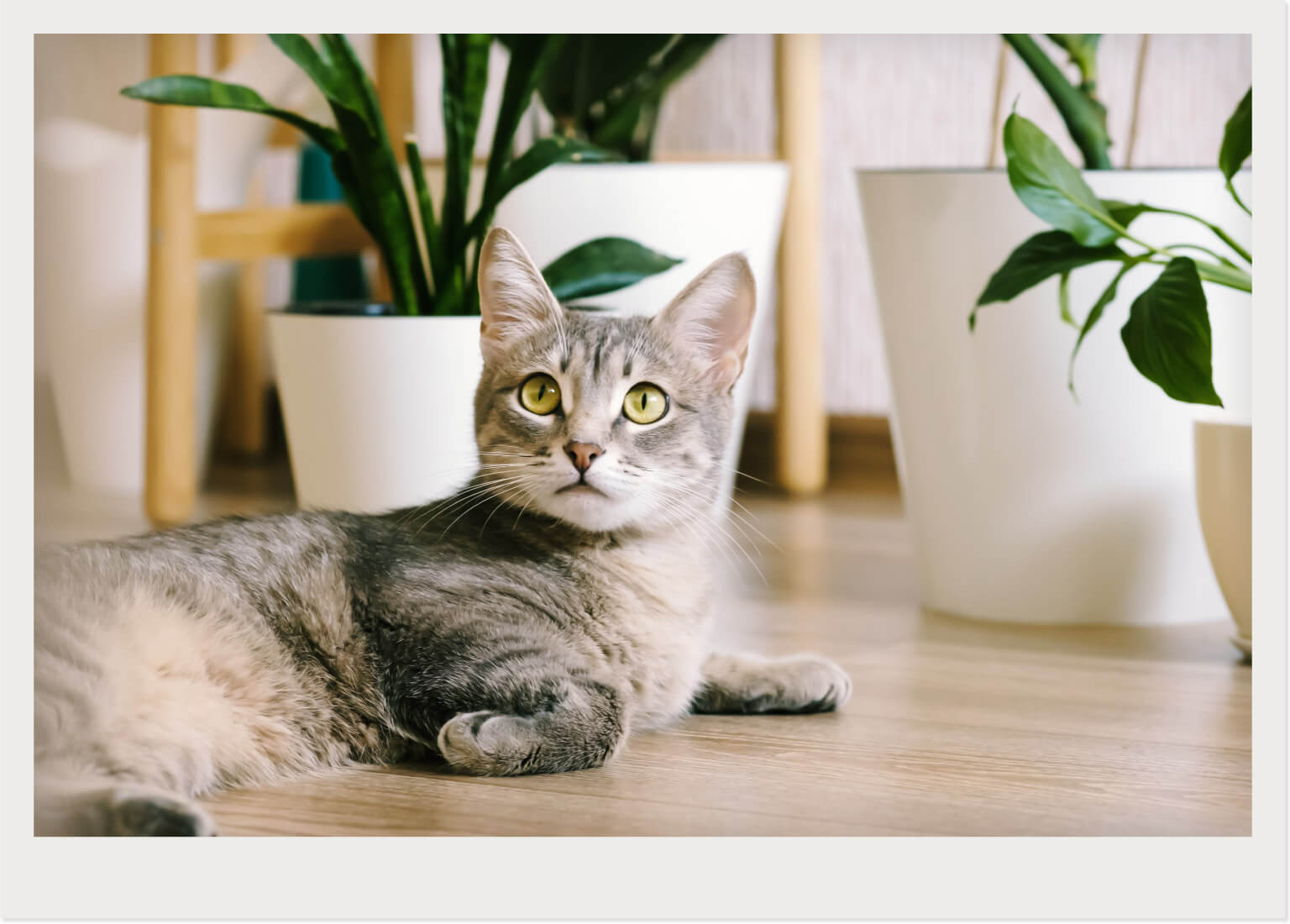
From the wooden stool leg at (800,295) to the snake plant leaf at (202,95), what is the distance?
3.42 feet

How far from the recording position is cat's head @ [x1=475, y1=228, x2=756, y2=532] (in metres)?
1.04

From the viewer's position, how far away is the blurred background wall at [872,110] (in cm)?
206

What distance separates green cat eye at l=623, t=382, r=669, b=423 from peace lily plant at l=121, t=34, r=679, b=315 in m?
0.38

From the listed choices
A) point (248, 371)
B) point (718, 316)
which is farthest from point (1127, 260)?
point (248, 371)

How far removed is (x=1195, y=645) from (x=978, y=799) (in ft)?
1.93

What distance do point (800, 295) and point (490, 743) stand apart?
4.96 feet

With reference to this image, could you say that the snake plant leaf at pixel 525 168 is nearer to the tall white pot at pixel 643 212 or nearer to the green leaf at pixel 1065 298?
the tall white pot at pixel 643 212

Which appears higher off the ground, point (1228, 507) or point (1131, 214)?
point (1131, 214)

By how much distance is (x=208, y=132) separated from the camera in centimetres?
217

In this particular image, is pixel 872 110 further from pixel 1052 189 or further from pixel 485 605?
pixel 485 605

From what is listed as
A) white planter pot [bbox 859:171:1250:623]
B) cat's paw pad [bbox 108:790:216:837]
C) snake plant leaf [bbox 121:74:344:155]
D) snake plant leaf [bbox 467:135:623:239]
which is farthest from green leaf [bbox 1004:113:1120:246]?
cat's paw pad [bbox 108:790:216:837]

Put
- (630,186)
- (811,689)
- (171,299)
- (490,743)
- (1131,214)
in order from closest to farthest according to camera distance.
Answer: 1. (490,743)
2. (811,689)
3. (1131,214)
4. (630,186)
5. (171,299)

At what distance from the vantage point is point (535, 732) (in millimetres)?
977
